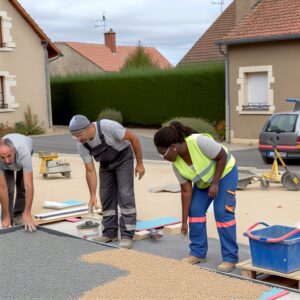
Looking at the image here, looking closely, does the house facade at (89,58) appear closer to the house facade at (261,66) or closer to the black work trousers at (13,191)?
the house facade at (261,66)

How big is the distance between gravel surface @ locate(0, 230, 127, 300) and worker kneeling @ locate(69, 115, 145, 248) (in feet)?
1.45

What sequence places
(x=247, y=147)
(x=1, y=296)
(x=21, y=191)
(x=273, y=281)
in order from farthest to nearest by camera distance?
(x=247, y=147) < (x=21, y=191) < (x=273, y=281) < (x=1, y=296)

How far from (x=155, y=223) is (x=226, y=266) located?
6.86ft

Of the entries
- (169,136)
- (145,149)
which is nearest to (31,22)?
(145,149)

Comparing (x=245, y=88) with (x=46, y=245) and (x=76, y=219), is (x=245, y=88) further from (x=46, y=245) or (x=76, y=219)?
(x=46, y=245)

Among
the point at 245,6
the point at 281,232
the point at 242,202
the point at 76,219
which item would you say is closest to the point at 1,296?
the point at 281,232

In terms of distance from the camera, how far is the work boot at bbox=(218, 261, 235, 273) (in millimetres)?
5425

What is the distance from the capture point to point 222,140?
2069cm

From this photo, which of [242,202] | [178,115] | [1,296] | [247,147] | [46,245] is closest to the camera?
[1,296]

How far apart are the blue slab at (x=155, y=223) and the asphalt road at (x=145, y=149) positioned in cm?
642

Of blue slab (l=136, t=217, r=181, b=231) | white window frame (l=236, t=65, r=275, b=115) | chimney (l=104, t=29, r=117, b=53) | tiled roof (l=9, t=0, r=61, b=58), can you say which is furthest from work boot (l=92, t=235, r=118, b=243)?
chimney (l=104, t=29, r=117, b=53)

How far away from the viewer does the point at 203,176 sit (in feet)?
17.9

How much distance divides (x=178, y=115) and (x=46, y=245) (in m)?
18.2

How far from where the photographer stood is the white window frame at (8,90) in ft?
79.4
